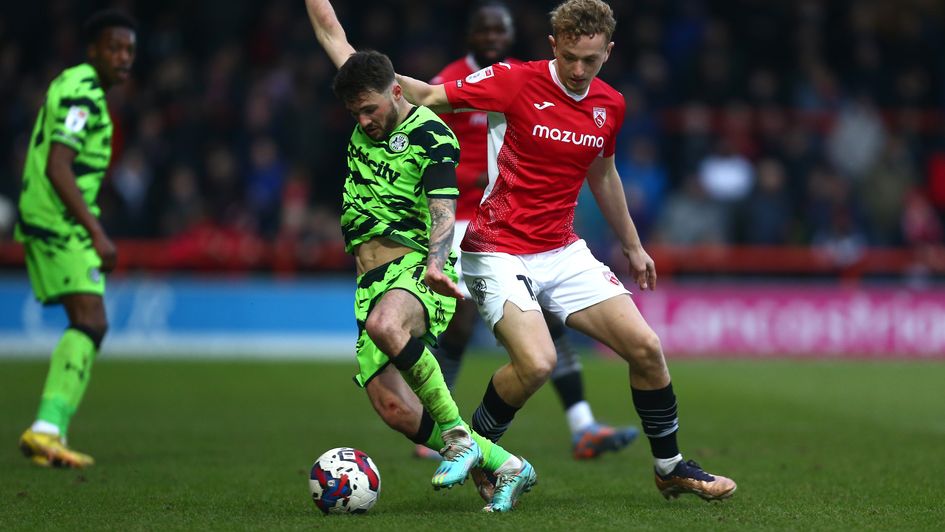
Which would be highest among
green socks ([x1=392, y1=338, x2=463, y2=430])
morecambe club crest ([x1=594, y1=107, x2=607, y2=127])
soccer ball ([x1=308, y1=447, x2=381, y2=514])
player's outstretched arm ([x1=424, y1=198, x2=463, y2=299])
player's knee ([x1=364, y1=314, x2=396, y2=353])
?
morecambe club crest ([x1=594, y1=107, x2=607, y2=127])

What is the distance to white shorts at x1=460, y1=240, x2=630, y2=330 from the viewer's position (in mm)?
6176

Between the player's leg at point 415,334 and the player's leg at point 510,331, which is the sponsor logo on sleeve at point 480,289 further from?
the player's leg at point 415,334

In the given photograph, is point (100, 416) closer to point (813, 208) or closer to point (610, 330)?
point (610, 330)

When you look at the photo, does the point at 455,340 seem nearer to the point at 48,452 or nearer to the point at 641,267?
the point at 641,267

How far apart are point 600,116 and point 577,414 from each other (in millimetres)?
2631

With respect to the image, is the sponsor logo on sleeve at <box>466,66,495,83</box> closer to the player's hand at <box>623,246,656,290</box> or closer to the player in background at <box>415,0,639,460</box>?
the player's hand at <box>623,246,656,290</box>

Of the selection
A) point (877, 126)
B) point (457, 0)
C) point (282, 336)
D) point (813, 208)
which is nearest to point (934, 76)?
point (877, 126)

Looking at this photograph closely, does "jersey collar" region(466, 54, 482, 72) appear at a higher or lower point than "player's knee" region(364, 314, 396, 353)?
higher

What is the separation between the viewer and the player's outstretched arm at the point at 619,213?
21.7ft

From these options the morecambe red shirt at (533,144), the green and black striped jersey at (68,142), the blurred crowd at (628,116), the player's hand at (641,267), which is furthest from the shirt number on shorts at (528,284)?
the blurred crowd at (628,116)

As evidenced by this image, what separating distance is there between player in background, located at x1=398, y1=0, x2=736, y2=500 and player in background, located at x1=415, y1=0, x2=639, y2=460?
1709 mm

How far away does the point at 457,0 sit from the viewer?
19.5 meters

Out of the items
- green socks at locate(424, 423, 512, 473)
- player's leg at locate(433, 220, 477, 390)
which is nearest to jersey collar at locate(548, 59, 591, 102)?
green socks at locate(424, 423, 512, 473)

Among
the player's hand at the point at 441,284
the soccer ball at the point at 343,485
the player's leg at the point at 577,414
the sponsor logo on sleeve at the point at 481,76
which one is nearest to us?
the player's hand at the point at 441,284
